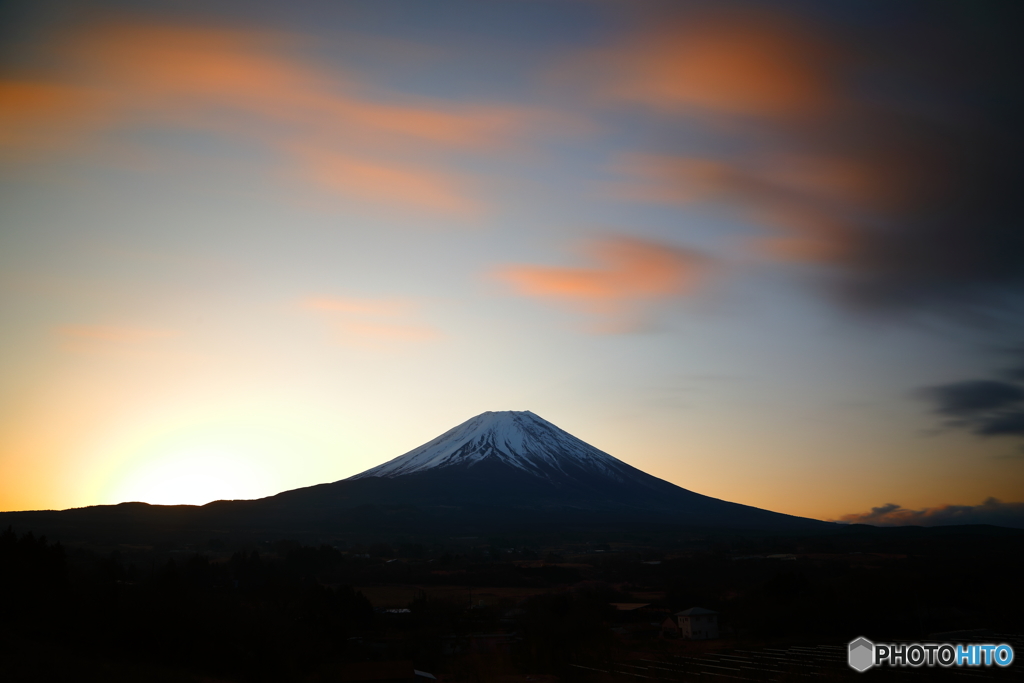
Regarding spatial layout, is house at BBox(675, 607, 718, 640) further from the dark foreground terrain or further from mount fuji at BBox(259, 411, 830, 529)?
mount fuji at BBox(259, 411, 830, 529)

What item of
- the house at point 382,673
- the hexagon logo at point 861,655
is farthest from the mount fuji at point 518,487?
the house at point 382,673

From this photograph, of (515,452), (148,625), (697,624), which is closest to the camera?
(148,625)

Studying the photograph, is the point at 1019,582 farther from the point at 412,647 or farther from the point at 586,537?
the point at 586,537

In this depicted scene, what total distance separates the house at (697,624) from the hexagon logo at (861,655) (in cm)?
882

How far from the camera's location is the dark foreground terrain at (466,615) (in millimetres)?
27312

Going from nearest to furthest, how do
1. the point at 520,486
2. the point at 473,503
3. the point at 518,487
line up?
1. the point at 473,503
2. the point at 518,487
3. the point at 520,486

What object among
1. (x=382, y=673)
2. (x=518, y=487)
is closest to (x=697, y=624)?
(x=382, y=673)

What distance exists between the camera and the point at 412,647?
37.2 m

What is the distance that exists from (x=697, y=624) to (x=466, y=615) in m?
12.8

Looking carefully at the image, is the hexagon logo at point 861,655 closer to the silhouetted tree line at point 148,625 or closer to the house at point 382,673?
the house at point 382,673

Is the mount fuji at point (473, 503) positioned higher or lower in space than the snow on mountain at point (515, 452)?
lower

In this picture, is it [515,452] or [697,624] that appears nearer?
[697,624]

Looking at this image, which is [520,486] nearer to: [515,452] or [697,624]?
[515,452]

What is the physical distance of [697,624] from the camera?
4403 centimetres
